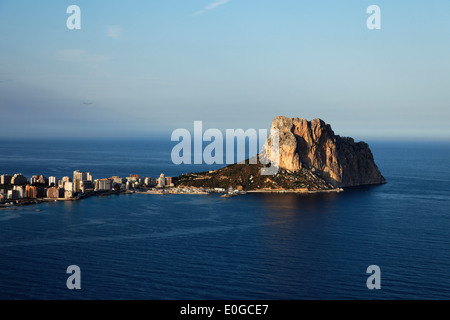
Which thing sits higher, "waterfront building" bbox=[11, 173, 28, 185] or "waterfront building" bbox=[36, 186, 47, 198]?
"waterfront building" bbox=[11, 173, 28, 185]

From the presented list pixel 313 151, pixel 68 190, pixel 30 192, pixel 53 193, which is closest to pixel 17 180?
pixel 30 192

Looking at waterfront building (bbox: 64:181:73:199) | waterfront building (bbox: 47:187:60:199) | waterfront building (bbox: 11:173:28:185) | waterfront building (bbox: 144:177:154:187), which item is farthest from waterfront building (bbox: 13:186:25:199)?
waterfront building (bbox: 144:177:154:187)

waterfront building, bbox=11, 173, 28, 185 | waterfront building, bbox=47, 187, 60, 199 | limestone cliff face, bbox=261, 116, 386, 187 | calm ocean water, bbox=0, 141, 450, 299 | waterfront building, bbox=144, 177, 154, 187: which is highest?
→ limestone cliff face, bbox=261, 116, 386, 187

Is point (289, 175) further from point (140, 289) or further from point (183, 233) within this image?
point (140, 289)

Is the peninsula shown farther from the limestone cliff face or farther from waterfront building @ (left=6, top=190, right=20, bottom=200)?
waterfront building @ (left=6, top=190, right=20, bottom=200)
